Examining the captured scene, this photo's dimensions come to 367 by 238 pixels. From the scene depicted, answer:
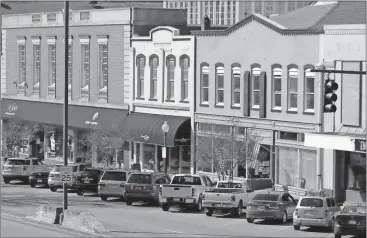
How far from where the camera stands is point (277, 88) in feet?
154

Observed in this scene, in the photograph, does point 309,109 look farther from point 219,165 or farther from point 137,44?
point 137,44

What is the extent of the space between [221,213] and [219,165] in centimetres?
560

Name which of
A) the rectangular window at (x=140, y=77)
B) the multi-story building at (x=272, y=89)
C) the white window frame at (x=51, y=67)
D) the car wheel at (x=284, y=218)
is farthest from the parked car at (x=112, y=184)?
the white window frame at (x=51, y=67)

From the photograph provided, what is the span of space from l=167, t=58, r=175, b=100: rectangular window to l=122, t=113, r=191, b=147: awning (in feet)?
4.44

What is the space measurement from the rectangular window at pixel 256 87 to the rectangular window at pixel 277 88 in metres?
1.30

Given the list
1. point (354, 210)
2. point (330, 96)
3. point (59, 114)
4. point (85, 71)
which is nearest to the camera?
point (330, 96)

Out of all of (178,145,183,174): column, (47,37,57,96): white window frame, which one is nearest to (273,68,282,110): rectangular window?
(178,145,183,174): column

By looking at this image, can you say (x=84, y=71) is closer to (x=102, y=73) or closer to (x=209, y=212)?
(x=102, y=73)

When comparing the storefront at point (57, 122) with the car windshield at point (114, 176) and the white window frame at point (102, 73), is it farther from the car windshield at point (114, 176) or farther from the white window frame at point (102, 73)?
the car windshield at point (114, 176)

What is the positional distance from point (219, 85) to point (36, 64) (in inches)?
883

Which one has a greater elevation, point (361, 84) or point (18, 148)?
point (361, 84)

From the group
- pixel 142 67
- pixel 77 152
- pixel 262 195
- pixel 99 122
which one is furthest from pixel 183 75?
pixel 262 195

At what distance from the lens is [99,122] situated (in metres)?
60.0

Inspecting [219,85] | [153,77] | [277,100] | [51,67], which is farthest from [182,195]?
[51,67]
